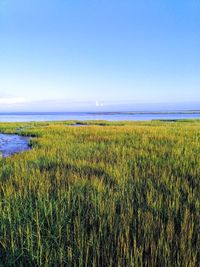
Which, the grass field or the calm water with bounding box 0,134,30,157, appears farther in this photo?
the calm water with bounding box 0,134,30,157

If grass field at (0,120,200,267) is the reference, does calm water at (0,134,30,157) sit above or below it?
below

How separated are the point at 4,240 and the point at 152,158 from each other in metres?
5.14

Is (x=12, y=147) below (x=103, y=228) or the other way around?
below

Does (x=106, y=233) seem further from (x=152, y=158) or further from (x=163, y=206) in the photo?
(x=152, y=158)

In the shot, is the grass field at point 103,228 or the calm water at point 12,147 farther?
the calm water at point 12,147

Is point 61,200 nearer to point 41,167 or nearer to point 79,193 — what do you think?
point 79,193

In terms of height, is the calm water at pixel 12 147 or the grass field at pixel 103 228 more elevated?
the grass field at pixel 103 228

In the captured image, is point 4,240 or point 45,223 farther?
point 45,223

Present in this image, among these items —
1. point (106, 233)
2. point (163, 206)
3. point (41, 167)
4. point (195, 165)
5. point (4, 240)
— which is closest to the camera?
point (4, 240)

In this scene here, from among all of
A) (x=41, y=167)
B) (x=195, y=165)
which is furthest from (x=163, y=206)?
(x=41, y=167)

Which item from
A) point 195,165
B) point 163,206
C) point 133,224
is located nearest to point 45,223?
point 133,224

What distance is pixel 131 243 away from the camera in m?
2.48

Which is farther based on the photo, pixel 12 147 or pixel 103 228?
pixel 12 147

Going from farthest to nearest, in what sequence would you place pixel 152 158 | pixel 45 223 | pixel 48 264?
1. pixel 152 158
2. pixel 45 223
3. pixel 48 264
